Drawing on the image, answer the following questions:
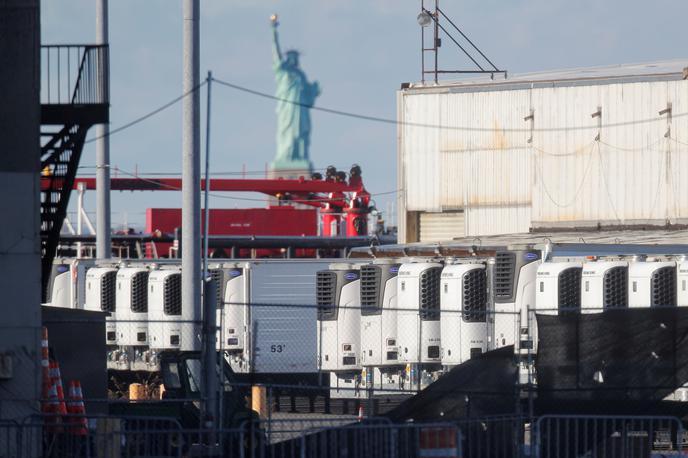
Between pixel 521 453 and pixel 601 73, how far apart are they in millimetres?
29709

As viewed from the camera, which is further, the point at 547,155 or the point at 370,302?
the point at 547,155

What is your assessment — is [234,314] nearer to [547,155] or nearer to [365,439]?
[547,155]

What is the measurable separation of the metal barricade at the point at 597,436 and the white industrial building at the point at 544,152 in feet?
78.9

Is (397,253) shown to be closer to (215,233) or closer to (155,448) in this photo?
(155,448)

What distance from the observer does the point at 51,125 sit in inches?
722

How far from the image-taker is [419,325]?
84.1ft

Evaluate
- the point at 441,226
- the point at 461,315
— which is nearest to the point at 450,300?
the point at 461,315

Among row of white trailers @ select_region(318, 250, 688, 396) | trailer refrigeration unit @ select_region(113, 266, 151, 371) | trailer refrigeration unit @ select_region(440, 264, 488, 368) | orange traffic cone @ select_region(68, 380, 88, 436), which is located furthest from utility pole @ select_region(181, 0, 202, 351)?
trailer refrigeration unit @ select_region(113, 266, 151, 371)

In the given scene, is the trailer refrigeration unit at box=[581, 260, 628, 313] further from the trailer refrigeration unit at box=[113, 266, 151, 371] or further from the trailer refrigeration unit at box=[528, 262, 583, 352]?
the trailer refrigeration unit at box=[113, 266, 151, 371]

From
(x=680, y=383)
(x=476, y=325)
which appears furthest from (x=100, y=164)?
(x=680, y=383)

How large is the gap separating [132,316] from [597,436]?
17.9m

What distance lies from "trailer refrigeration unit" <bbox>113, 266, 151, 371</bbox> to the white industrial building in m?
14.9

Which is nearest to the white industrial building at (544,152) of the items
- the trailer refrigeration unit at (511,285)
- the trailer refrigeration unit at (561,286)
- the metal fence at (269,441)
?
the trailer refrigeration unit at (511,285)

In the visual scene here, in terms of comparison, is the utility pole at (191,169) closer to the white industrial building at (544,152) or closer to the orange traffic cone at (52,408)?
the orange traffic cone at (52,408)
